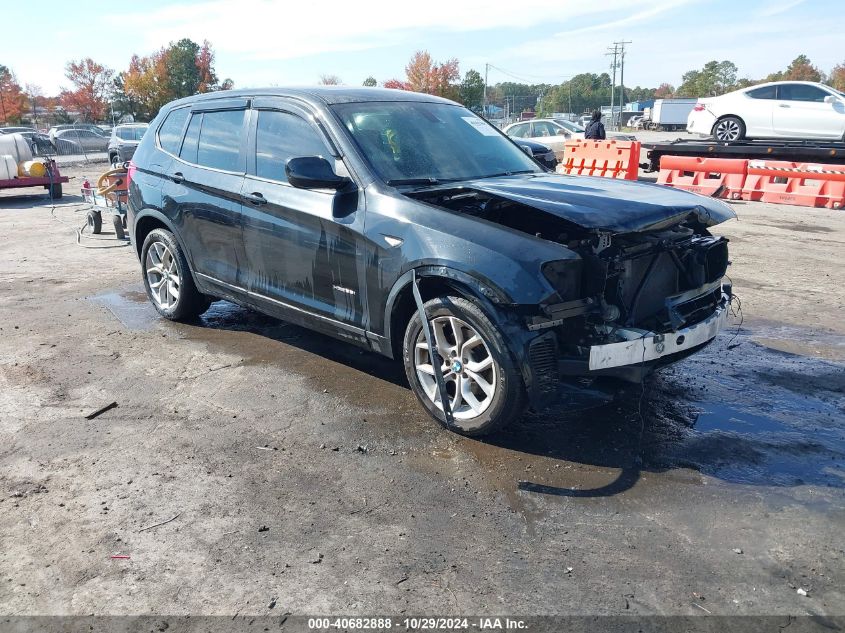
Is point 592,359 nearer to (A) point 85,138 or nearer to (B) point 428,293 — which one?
(B) point 428,293

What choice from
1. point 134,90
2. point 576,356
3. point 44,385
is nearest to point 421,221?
point 576,356

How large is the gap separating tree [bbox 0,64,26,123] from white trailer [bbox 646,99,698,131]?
5760 cm

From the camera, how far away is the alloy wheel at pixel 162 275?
6441 mm

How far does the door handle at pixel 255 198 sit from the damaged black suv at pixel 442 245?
0.02 m

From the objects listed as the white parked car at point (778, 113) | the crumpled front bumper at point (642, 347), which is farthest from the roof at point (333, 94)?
the white parked car at point (778, 113)

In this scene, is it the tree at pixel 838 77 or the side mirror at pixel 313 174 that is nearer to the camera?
the side mirror at pixel 313 174

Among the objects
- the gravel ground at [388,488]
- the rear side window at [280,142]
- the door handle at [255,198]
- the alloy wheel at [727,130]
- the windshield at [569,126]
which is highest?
the windshield at [569,126]

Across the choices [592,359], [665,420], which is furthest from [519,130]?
[592,359]

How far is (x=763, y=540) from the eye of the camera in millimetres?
3156

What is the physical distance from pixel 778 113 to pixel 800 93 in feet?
2.05

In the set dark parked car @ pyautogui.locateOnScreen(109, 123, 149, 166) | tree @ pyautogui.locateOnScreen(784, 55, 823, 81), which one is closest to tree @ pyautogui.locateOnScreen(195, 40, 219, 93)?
dark parked car @ pyautogui.locateOnScreen(109, 123, 149, 166)

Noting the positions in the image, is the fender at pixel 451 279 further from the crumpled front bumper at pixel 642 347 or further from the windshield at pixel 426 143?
the windshield at pixel 426 143

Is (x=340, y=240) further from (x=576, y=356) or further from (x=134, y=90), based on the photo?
(x=134, y=90)

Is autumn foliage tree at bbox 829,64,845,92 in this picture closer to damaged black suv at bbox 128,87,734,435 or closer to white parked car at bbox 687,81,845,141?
white parked car at bbox 687,81,845,141
